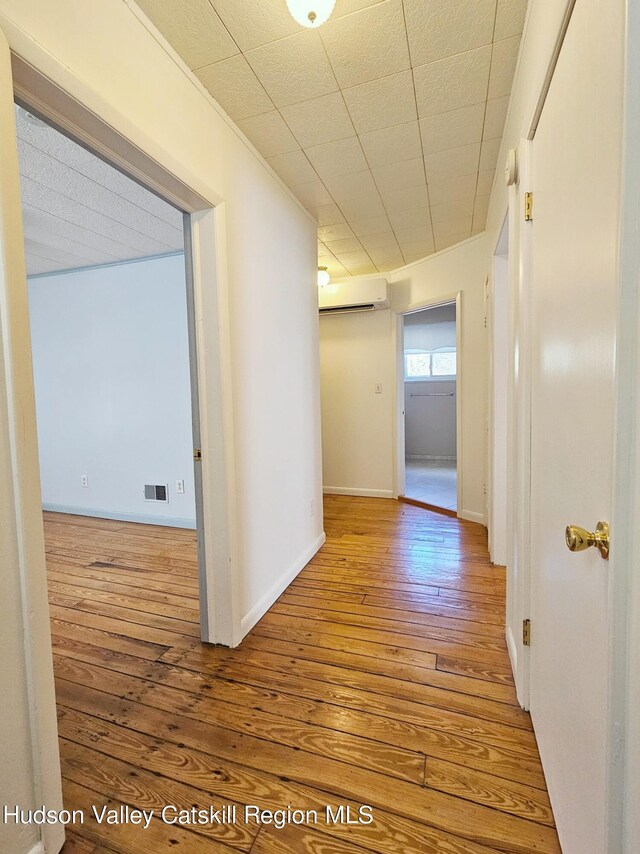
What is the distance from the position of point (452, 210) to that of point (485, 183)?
0.37 meters

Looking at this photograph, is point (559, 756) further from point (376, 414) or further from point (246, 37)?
point (376, 414)

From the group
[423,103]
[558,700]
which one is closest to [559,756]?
[558,700]

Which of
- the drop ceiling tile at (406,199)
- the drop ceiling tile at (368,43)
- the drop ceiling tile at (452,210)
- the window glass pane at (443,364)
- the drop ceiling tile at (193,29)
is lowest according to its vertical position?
the window glass pane at (443,364)

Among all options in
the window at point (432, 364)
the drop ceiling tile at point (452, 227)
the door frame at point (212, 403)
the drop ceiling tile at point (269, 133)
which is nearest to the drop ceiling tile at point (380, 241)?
the drop ceiling tile at point (452, 227)

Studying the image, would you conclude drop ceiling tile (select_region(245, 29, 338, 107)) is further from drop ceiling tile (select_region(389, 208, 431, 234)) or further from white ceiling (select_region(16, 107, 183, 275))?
drop ceiling tile (select_region(389, 208, 431, 234))

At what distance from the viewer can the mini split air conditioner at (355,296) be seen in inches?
159

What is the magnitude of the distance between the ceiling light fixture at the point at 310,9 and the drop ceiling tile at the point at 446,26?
33 centimetres

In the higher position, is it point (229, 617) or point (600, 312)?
point (600, 312)

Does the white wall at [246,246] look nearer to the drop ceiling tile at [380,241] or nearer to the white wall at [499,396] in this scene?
the drop ceiling tile at [380,241]

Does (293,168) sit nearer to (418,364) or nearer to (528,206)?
(528,206)

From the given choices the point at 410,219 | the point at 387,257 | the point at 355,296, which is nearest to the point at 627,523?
the point at 410,219

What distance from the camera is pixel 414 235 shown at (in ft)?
10.6

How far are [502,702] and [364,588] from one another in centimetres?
99

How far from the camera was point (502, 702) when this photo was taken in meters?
1.45
